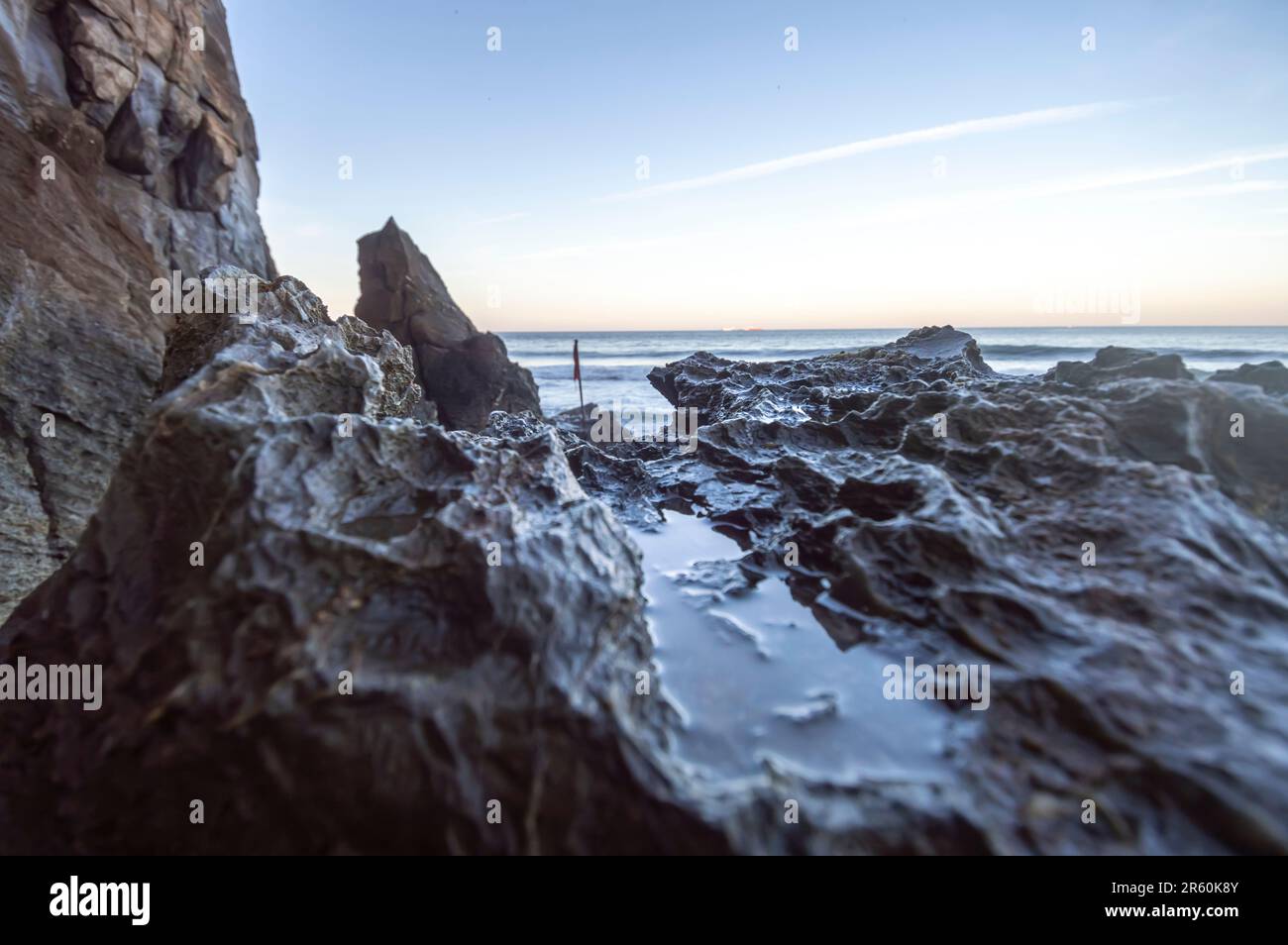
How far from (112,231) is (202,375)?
26.4ft

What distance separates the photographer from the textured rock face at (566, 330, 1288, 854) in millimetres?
1351

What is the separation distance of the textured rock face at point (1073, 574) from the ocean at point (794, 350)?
15.7 m

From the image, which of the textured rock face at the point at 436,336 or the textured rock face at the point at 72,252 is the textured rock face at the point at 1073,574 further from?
the textured rock face at the point at 436,336

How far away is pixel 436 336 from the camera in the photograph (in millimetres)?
13867

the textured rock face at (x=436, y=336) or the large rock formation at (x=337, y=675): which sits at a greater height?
the textured rock face at (x=436, y=336)

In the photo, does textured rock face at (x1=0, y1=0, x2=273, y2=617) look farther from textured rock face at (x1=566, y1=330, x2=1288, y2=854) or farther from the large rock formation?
textured rock face at (x1=566, y1=330, x2=1288, y2=854)

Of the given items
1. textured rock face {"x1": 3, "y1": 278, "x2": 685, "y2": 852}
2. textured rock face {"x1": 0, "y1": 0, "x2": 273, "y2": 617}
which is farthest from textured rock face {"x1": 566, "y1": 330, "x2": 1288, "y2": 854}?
textured rock face {"x1": 0, "y1": 0, "x2": 273, "y2": 617}

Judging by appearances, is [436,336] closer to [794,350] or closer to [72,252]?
[72,252]

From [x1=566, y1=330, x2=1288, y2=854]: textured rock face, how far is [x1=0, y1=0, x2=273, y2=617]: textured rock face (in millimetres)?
6538

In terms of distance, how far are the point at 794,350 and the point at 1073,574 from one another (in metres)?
40.9

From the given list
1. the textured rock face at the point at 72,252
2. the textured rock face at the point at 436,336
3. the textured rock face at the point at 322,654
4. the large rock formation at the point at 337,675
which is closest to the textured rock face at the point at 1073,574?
the large rock formation at the point at 337,675

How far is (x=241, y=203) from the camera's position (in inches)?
498

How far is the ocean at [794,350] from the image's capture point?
23.8 meters

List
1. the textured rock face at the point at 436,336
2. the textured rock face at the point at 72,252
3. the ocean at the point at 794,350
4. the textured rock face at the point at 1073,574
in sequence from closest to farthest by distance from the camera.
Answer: the textured rock face at the point at 1073,574, the textured rock face at the point at 72,252, the textured rock face at the point at 436,336, the ocean at the point at 794,350
